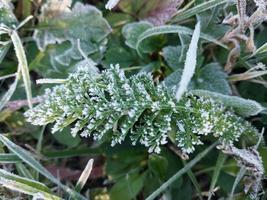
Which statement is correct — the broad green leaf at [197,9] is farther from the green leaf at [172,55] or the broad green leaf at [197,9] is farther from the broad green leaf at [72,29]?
the broad green leaf at [72,29]

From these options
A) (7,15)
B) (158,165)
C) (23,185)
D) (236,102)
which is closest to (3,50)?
(7,15)

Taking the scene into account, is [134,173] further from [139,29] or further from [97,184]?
[139,29]

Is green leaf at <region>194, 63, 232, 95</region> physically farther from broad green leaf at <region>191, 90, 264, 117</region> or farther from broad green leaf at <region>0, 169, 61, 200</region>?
broad green leaf at <region>0, 169, 61, 200</region>

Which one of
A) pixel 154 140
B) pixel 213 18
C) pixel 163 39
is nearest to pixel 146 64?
pixel 163 39

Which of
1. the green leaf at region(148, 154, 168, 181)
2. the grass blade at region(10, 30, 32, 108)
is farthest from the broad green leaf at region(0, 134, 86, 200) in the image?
the green leaf at region(148, 154, 168, 181)

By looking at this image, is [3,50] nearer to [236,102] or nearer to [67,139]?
[67,139]

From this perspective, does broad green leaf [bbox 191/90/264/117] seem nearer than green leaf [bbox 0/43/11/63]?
Yes

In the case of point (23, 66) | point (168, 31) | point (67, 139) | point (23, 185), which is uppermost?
point (168, 31)
